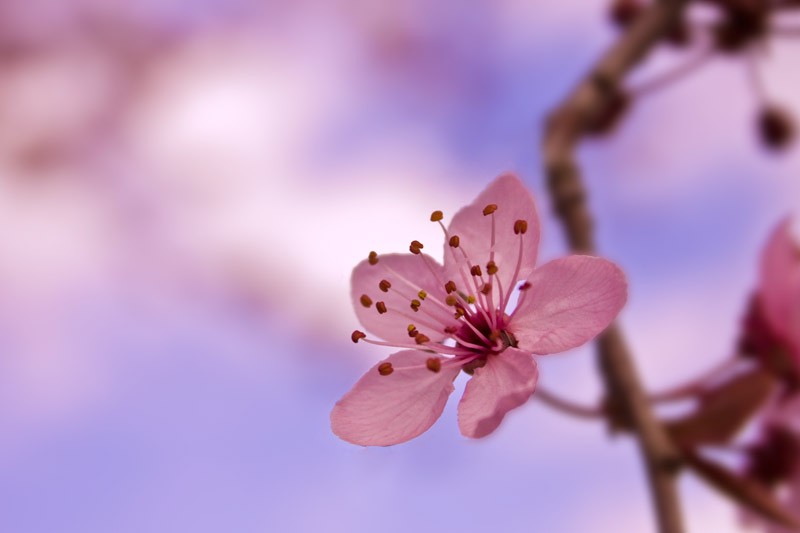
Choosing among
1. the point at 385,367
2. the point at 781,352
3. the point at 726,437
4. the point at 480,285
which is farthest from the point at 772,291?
the point at 385,367

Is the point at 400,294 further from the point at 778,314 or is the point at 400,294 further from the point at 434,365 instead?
the point at 778,314

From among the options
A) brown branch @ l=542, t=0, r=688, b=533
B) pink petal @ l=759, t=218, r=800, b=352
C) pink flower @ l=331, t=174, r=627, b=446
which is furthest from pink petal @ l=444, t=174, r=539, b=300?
pink petal @ l=759, t=218, r=800, b=352

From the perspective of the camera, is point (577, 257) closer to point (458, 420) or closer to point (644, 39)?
point (458, 420)

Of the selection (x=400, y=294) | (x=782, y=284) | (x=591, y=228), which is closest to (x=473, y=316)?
(x=400, y=294)

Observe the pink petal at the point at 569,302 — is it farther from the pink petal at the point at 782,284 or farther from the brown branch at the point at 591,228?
the pink petal at the point at 782,284

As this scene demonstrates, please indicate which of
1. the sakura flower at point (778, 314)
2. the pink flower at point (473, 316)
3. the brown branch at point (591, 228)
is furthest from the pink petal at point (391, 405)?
the sakura flower at point (778, 314)

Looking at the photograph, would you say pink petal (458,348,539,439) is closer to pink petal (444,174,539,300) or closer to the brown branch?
pink petal (444,174,539,300)
